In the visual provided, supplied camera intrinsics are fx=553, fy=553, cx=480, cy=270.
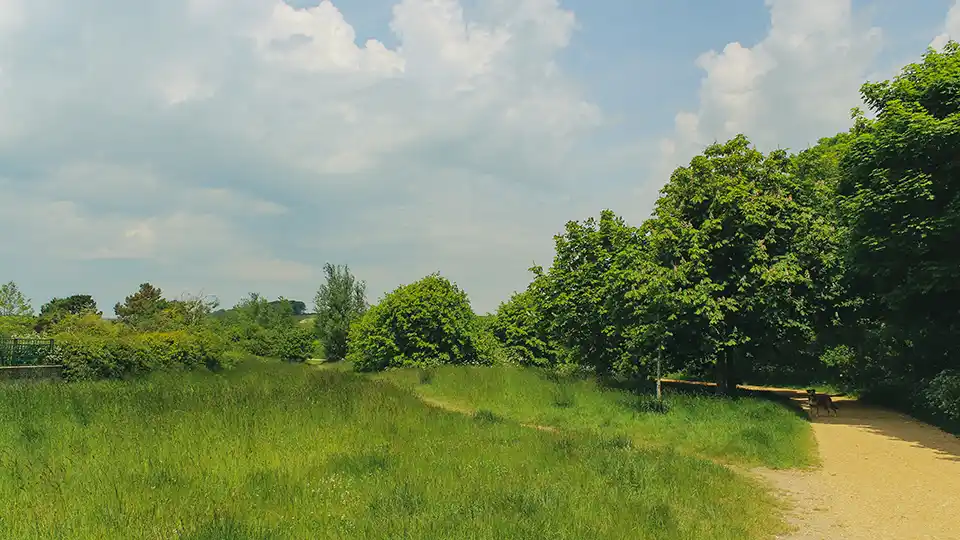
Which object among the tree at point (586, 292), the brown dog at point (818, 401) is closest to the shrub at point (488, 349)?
the tree at point (586, 292)

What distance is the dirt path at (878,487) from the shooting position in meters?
7.71

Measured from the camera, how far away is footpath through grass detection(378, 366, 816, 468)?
42.1 ft

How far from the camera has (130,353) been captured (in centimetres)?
2397

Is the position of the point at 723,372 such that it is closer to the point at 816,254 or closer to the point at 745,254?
the point at 745,254

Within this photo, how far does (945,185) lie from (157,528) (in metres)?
20.3

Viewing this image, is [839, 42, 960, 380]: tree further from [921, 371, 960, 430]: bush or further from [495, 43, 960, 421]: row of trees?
[921, 371, 960, 430]: bush

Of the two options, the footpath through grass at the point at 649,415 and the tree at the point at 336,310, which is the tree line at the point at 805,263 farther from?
the tree at the point at 336,310

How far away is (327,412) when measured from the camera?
12.5 metres

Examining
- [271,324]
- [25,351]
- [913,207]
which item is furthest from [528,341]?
[271,324]

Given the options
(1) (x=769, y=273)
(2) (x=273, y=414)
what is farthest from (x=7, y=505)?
(1) (x=769, y=273)

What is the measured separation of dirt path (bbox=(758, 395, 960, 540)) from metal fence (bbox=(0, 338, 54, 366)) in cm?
2511

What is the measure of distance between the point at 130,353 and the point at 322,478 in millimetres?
20688

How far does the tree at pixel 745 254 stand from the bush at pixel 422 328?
15.7 m

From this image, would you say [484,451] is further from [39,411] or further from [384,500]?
[39,411]
